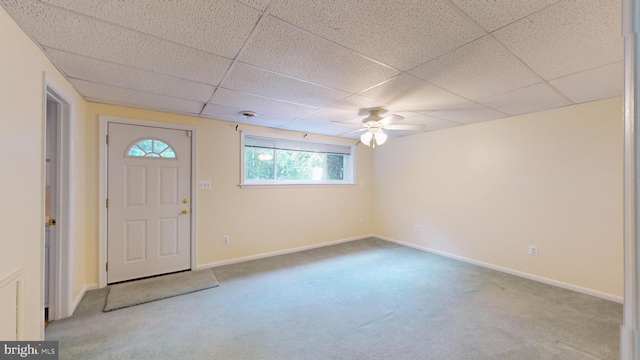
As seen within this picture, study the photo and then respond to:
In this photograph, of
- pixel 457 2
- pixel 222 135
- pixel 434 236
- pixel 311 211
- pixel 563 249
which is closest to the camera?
pixel 457 2

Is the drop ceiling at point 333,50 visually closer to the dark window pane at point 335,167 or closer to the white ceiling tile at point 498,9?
the white ceiling tile at point 498,9

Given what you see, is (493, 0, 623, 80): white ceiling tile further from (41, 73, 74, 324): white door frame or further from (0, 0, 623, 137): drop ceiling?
(41, 73, 74, 324): white door frame

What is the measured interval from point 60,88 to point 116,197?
54.3 inches

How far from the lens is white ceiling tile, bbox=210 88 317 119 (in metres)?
2.72

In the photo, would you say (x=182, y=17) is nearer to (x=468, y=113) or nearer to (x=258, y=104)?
(x=258, y=104)

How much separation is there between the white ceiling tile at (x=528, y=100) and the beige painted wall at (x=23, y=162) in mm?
3804

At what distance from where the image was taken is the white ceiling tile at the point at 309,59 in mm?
1679

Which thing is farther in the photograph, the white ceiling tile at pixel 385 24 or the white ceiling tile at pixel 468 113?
the white ceiling tile at pixel 468 113

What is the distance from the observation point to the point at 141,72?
218 centimetres

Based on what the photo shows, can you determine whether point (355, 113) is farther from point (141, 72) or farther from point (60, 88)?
point (60, 88)

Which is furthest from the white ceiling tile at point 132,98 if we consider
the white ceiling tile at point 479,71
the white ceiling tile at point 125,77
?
the white ceiling tile at point 479,71

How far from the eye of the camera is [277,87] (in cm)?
250

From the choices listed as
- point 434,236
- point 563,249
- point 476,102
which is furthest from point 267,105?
point 563,249

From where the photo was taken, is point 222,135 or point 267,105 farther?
point 222,135
